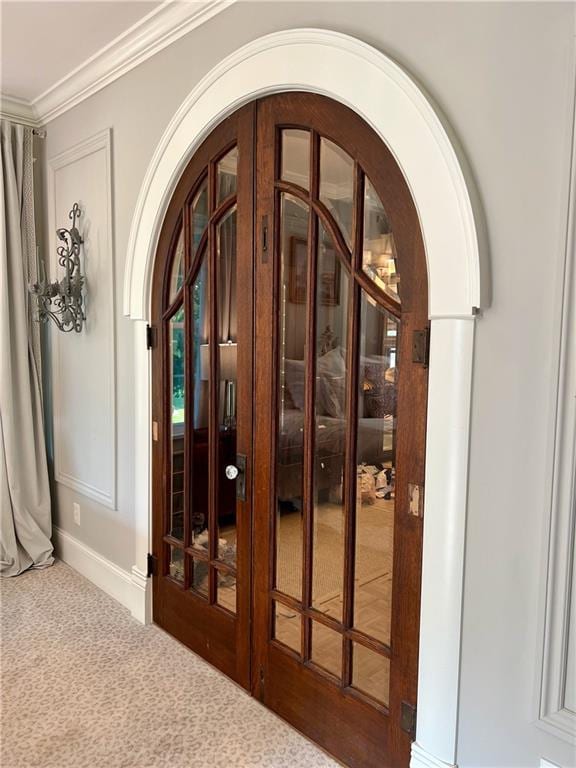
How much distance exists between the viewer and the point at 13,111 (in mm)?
3230

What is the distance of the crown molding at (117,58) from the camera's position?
7.14ft

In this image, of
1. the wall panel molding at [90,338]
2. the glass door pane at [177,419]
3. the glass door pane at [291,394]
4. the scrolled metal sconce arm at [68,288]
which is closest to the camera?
the glass door pane at [291,394]

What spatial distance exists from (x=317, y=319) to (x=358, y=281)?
0.22 metres

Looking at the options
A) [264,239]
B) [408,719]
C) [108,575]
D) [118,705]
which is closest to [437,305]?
[264,239]

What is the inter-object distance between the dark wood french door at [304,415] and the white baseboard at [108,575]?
277 mm

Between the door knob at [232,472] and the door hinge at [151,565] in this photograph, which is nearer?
the door knob at [232,472]

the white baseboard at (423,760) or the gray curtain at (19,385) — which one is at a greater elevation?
the gray curtain at (19,385)

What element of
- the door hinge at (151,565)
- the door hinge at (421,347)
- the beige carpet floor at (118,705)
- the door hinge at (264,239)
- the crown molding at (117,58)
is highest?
the crown molding at (117,58)

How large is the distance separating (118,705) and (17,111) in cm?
322

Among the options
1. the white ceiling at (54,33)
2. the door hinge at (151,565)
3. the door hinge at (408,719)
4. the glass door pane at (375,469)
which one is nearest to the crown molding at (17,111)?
the white ceiling at (54,33)

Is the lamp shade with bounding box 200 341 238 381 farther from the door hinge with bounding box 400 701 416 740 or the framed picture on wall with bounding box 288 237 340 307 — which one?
the door hinge with bounding box 400 701 416 740

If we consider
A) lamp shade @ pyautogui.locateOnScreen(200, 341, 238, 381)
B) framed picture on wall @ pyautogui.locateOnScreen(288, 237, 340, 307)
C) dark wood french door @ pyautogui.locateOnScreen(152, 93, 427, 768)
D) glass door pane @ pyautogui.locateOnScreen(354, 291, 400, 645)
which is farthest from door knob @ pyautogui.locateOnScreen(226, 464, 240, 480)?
framed picture on wall @ pyautogui.locateOnScreen(288, 237, 340, 307)

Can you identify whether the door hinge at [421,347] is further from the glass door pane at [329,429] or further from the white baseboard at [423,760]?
the white baseboard at [423,760]

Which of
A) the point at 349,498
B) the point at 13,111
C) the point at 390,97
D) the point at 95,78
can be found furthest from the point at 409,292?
the point at 13,111
